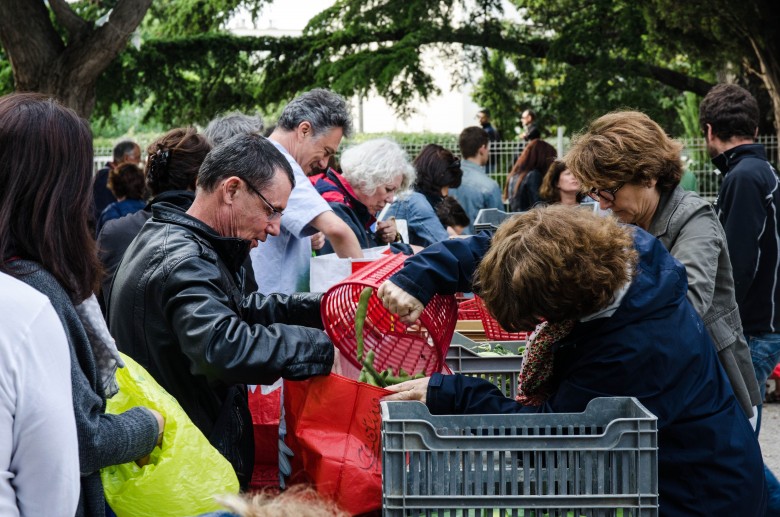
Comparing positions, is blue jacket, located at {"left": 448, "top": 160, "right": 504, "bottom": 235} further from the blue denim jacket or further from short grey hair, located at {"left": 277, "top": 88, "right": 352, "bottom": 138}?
short grey hair, located at {"left": 277, "top": 88, "right": 352, "bottom": 138}

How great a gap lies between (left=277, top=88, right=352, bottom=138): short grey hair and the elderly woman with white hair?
39cm

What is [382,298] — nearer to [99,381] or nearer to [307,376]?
[307,376]

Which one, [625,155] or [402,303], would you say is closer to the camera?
[402,303]

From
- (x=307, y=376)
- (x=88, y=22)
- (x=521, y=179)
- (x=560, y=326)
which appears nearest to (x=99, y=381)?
(x=307, y=376)

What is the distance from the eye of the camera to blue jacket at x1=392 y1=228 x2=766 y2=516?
214cm

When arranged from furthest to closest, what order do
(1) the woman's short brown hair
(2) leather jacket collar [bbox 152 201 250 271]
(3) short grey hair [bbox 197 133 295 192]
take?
(1) the woman's short brown hair, (3) short grey hair [bbox 197 133 295 192], (2) leather jacket collar [bbox 152 201 250 271]

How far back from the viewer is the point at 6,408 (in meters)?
1.62

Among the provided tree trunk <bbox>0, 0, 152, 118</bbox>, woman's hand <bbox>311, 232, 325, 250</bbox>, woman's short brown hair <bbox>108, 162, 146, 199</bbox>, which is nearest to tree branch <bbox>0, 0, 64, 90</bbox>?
tree trunk <bbox>0, 0, 152, 118</bbox>

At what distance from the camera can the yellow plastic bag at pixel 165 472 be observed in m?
2.06

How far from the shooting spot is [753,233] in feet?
13.9

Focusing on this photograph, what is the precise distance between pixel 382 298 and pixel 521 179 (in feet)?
19.4

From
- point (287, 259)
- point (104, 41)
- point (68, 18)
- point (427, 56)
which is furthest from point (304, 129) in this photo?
point (427, 56)

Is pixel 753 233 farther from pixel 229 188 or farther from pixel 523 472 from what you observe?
pixel 523 472

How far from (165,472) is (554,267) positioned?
0.97 meters
